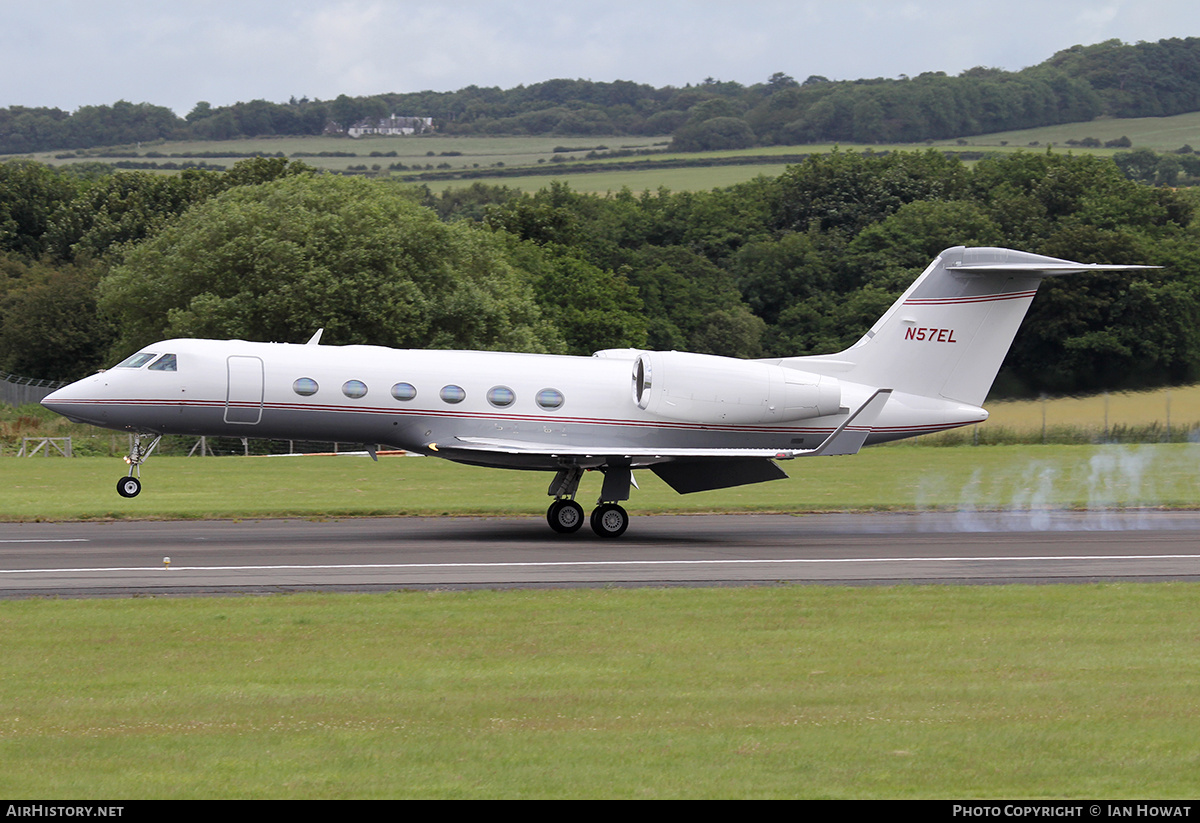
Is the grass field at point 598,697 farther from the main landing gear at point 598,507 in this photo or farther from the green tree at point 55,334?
the green tree at point 55,334

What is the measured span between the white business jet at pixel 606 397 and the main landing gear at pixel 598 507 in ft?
0.10

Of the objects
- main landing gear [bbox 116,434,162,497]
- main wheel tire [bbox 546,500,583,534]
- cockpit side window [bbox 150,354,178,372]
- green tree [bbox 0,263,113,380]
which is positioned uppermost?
cockpit side window [bbox 150,354,178,372]

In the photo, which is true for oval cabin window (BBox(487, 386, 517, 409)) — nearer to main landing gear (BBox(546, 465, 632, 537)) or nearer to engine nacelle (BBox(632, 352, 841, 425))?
main landing gear (BBox(546, 465, 632, 537))

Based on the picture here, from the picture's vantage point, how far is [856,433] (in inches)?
1032

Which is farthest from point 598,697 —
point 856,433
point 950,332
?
point 950,332

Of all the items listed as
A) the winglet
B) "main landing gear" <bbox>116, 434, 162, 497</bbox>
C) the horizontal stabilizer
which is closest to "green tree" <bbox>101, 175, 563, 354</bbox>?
"main landing gear" <bbox>116, 434, 162, 497</bbox>

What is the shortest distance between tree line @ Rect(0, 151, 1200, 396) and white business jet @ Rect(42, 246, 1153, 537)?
24.9 ft

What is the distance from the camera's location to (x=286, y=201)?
202ft

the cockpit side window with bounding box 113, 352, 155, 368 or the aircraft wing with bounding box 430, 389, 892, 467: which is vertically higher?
the cockpit side window with bounding box 113, 352, 155, 368

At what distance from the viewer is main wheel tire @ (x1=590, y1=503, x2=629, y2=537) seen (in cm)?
2511

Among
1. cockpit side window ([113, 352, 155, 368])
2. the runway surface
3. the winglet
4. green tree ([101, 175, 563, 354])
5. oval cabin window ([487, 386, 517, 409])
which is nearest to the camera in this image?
the runway surface

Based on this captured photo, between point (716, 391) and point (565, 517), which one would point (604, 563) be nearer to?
point (565, 517)
